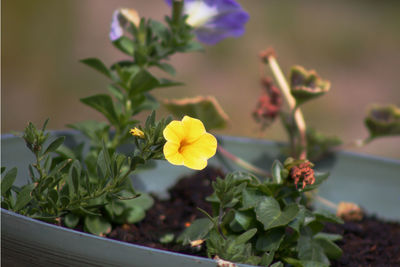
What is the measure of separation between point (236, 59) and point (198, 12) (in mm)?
1365

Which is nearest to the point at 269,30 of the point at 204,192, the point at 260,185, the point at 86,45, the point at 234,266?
the point at 86,45

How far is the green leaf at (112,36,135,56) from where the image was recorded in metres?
0.72

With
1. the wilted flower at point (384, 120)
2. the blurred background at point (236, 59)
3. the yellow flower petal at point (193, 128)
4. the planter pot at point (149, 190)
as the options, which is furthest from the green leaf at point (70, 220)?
the blurred background at point (236, 59)

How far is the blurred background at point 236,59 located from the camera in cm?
176

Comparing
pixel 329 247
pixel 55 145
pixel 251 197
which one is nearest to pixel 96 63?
pixel 55 145

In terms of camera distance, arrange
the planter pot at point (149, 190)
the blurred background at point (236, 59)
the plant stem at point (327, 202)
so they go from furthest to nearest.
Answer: the blurred background at point (236, 59)
the plant stem at point (327, 202)
the planter pot at point (149, 190)

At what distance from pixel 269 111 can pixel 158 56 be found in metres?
0.30

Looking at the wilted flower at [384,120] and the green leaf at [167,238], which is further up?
the wilted flower at [384,120]

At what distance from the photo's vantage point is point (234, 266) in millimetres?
445

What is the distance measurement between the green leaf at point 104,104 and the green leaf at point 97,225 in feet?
0.46

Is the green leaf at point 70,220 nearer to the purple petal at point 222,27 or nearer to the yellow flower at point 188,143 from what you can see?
the yellow flower at point 188,143

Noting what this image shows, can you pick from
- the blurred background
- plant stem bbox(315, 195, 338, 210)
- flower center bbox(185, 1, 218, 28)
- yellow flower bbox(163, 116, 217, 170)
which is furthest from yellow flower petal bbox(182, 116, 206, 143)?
the blurred background

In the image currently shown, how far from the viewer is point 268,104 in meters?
0.95

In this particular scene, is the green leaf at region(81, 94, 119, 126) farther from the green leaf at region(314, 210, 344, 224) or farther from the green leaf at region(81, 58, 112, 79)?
the green leaf at region(314, 210, 344, 224)
